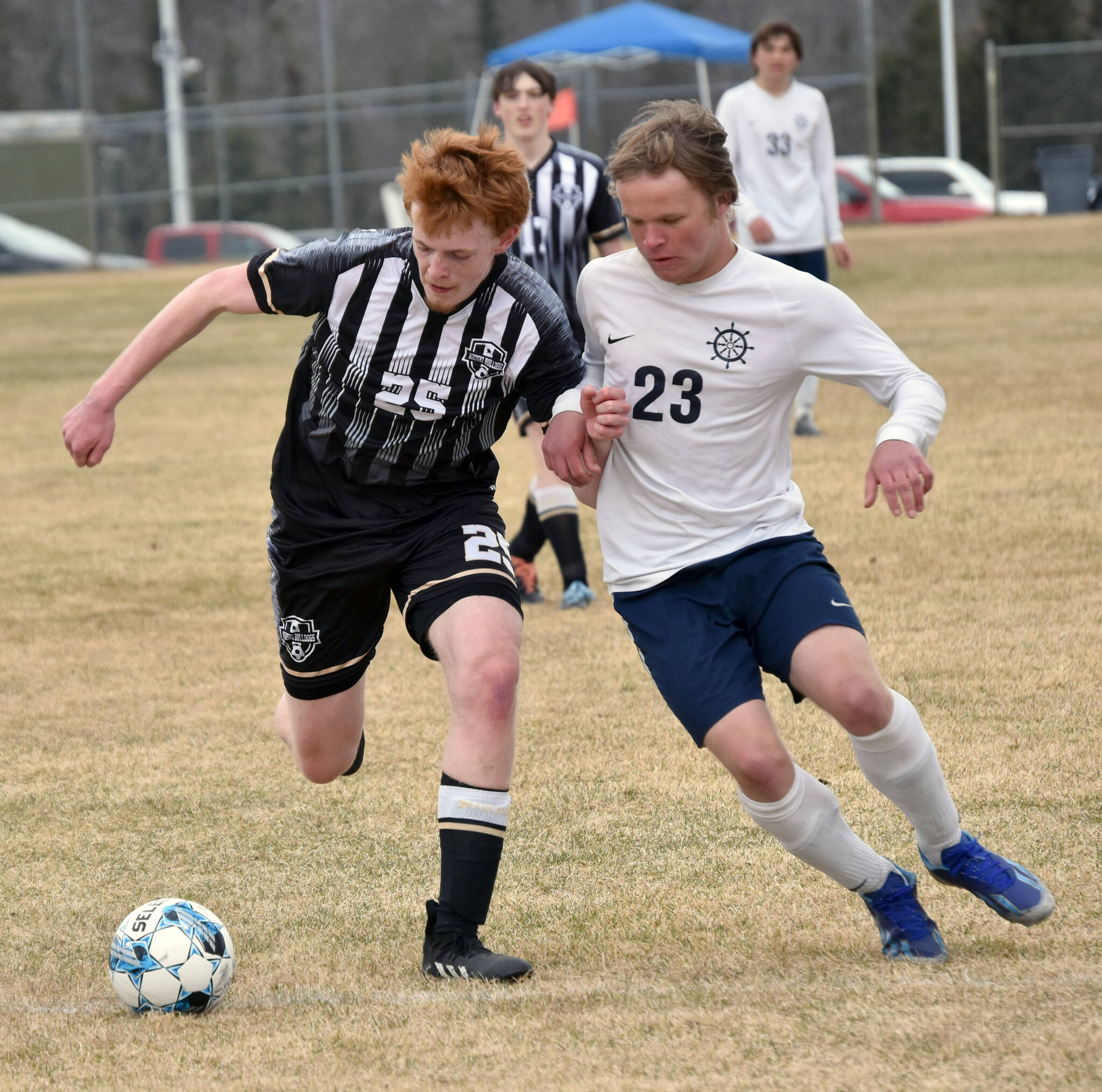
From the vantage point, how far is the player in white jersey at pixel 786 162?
31.2 ft

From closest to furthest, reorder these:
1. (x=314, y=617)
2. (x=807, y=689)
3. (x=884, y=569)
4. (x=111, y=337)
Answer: (x=807, y=689), (x=314, y=617), (x=884, y=569), (x=111, y=337)

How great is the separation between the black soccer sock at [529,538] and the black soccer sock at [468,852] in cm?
350

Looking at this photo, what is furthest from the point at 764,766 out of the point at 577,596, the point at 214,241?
the point at 214,241

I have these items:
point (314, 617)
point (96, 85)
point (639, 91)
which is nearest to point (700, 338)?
point (314, 617)

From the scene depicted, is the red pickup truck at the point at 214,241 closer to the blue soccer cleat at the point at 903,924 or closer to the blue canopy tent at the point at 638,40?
the blue canopy tent at the point at 638,40

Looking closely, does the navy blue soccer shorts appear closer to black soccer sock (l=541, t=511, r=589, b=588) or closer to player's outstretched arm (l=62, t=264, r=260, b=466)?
player's outstretched arm (l=62, t=264, r=260, b=466)

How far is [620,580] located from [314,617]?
790 millimetres

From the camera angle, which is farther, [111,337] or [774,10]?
[774,10]

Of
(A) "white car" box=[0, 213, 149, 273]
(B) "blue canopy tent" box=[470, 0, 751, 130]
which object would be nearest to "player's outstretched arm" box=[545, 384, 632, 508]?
(B) "blue canopy tent" box=[470, 0, 751, 130]

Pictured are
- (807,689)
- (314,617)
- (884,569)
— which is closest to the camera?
(807,689)

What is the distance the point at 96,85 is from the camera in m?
46.2

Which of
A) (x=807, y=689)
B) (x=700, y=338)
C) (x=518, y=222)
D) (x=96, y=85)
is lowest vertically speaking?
(x=807, y=689)

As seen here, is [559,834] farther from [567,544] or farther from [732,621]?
[567,544]

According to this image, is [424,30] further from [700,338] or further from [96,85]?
[700,338]
